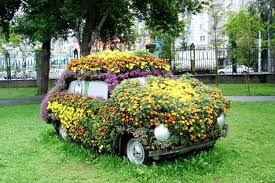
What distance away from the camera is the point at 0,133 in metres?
11.0

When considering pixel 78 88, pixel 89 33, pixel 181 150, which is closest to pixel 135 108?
pixel 181 150

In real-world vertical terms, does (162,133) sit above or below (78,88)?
below

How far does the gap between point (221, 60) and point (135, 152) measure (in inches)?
849

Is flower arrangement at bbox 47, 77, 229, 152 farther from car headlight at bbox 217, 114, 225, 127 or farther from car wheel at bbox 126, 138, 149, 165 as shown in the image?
car wheel at bbox 126, 138, 149, 165

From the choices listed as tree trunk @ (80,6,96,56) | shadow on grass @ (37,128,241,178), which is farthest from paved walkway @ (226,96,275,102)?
shadow on grass @ (37,128,241,178)

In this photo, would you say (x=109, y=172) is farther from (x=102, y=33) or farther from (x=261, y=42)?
(x=261, y=42)

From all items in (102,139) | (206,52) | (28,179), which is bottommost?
(28,179)

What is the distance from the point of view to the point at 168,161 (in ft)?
24.6

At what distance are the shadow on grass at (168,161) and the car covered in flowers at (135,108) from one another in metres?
0.17

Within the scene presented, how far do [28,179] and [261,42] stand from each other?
84.3 ft

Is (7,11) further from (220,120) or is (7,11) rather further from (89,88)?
(220,120)

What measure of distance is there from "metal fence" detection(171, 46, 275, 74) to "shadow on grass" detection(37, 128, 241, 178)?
58.5ft

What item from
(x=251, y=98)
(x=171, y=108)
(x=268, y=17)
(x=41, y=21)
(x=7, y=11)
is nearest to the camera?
(x=171, y=108)

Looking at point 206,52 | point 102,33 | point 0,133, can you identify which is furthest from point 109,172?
point 206,52
